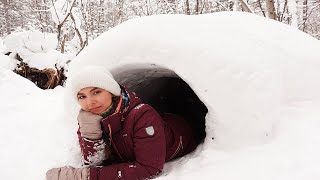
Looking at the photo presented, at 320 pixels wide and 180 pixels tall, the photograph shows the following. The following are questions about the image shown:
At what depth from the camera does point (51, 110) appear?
3.31m

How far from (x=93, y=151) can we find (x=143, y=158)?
1.06 feet

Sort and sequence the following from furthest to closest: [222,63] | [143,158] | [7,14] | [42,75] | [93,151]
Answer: [7,14]
[42,75]
[222,63]
[93,151]
[143,158]

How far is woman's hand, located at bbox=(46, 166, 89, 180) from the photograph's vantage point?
1.89 m

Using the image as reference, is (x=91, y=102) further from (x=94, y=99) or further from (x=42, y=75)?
(x=42, y=75)

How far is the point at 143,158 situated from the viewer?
6.17 ft

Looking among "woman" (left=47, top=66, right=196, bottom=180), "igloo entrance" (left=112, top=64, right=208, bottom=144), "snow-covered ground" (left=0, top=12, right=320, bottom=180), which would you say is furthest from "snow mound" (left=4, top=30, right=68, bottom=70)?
"woman" (left=47, top=66, right=196, bottom=180)

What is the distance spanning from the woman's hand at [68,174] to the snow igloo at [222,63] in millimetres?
775

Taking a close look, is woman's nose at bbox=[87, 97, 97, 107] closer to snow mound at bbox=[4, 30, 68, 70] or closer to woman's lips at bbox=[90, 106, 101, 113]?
woman's lips at bbox=[90, 106, 101, 113]

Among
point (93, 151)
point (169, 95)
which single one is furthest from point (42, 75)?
point (93, 151)

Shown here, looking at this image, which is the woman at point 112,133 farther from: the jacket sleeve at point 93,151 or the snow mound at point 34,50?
the snow mound at point 34,50

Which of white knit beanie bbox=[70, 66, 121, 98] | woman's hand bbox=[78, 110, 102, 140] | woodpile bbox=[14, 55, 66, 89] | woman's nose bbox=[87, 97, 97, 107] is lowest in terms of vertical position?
woodpile bbox=[14, 55, 66, 89]

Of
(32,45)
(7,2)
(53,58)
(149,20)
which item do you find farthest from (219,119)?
(7,2)

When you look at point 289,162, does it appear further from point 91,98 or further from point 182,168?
point 91,98

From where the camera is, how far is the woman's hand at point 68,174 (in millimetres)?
1889
